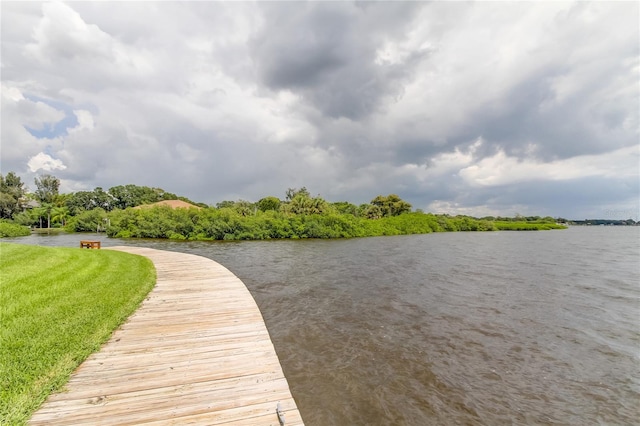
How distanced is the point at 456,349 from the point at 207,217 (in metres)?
37.1

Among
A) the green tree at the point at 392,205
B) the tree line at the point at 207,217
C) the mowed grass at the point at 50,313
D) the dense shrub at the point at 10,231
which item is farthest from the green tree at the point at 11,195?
the green tree at the point at 392,205

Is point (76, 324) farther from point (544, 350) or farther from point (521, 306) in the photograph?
point (521, 306)

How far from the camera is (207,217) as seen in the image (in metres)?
38.5

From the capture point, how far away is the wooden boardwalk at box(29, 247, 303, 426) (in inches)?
125

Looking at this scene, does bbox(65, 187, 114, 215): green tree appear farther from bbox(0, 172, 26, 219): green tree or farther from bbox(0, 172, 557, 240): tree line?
bbox(0, 172, 26, 219): green tree

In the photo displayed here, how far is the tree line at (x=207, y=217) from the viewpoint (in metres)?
38.0

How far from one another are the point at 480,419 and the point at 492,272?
13.7 meters

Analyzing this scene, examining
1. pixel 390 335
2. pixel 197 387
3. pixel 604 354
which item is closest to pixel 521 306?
pixel 604 354

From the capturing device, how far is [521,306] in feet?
32.0

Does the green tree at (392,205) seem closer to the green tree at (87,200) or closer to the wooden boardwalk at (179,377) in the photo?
the wooden boardwalk at (179,377)

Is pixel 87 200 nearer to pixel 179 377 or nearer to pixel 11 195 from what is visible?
pixel 11 195

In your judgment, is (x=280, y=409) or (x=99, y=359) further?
(x=99, y=359)

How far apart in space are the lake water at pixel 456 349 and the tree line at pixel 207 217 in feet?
89.4

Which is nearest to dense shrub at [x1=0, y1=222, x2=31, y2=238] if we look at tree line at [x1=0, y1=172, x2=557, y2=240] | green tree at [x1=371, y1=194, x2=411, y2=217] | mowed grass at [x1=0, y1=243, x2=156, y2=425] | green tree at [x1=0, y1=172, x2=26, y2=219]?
tree line at [x1=0, y1=172, x2=557, y2=240]
